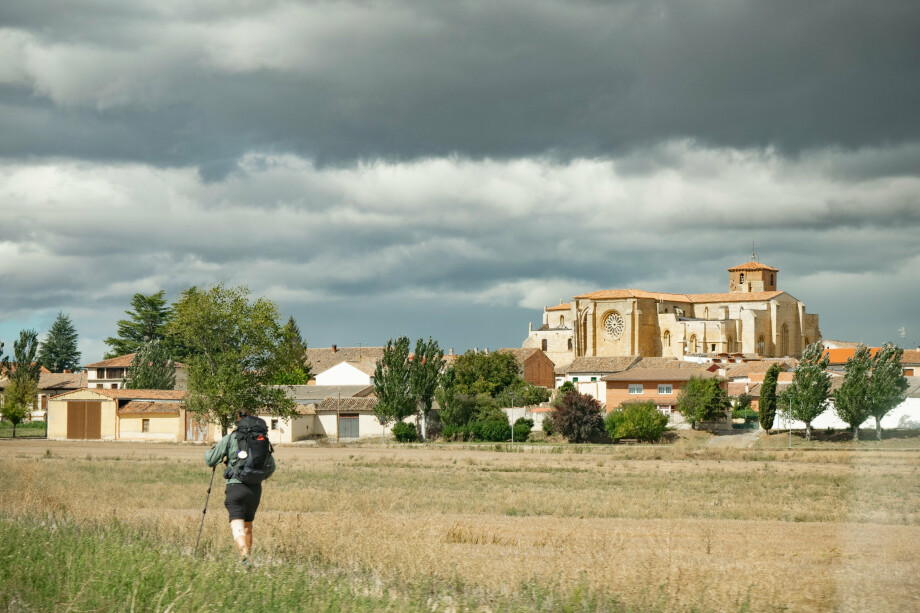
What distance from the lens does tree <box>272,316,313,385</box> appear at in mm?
52062

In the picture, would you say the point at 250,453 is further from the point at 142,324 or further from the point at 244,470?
the point at 142,324

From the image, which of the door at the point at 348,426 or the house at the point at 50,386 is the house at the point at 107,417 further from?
the house at the point at 50,386

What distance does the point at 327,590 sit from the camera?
752 centimetres

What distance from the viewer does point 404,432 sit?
58.7 m

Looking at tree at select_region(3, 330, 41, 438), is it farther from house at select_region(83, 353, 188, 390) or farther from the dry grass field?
the dry grass field

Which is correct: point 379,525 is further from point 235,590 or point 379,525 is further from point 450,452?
point 450,452

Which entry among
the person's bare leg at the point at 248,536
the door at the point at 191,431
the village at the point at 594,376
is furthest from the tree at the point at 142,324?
the person's bare leg at the point at 248,536

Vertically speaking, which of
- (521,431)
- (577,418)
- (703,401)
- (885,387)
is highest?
(885,387)

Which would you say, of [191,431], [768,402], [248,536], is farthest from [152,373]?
[248,536]

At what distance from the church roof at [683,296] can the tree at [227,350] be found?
72.3 meters

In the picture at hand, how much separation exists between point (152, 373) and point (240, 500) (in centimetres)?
7299

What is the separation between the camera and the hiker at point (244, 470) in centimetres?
918

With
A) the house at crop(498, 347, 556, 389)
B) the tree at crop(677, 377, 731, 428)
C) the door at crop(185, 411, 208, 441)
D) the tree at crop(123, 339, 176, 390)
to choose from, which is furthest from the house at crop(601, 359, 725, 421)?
the tree at crop(123, 339, 176, 390)

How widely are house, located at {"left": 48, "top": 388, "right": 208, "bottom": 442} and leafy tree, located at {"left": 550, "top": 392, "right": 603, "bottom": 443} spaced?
24520mm
